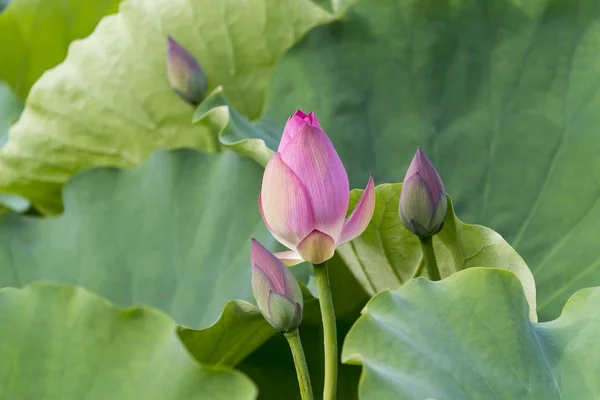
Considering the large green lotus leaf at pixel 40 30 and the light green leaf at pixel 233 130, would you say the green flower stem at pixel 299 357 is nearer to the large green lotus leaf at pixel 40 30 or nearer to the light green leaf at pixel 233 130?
the light green leaf at pixel 233 130

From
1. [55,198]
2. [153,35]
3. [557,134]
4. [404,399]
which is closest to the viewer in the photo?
[404,399]

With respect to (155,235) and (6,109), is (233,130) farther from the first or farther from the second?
(6,109)

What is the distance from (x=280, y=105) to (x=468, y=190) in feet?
0.84

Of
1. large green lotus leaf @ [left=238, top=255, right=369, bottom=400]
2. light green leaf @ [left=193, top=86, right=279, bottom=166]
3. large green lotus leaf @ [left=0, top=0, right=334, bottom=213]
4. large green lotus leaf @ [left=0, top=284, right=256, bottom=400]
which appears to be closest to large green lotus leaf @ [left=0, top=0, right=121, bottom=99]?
large green lotus leaf @ [left=0, top=0, right=334, bottom=213]

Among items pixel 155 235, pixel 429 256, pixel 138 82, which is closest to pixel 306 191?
pixel 429 256

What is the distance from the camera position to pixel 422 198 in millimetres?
682

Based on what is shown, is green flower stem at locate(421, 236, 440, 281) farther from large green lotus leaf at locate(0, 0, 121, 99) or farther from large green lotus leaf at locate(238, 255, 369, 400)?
large green lotus leaf at locate(0, 0, 121, 99)

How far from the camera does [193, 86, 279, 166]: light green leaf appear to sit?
82 cm

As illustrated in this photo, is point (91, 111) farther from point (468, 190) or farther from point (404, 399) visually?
point (404, 399)

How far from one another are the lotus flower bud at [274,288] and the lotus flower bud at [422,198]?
140 millimetres

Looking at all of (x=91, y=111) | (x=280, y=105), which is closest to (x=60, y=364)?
(x=280, y=105)

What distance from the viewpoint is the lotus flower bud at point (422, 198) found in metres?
0.68

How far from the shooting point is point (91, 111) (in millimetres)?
1138

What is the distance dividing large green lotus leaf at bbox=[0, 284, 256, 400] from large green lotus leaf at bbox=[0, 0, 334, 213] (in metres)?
0.45
